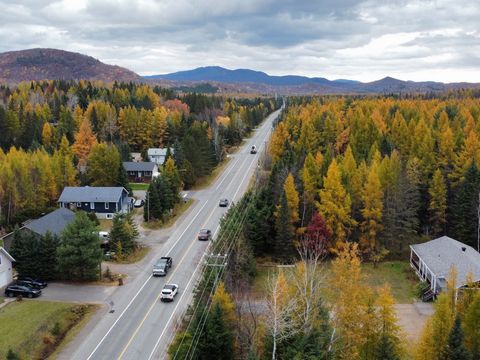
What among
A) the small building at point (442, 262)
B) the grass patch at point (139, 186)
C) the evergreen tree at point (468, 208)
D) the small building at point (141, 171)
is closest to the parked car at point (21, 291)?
the small building at point (442, 262)

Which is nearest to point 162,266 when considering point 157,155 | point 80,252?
point 80,252

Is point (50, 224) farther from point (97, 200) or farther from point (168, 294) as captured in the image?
point (168, 294)

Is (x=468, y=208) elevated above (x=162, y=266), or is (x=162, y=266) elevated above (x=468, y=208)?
(x=468, y=208)

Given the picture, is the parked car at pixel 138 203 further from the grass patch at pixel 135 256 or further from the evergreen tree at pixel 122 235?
the evergreen tree at pixel 122 235

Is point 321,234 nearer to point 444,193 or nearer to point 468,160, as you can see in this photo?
point 444,193

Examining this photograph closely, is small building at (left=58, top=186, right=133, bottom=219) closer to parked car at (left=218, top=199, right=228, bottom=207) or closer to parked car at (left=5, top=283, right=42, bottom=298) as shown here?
parked car at (left=218, top=199, right=228, bottom=207)

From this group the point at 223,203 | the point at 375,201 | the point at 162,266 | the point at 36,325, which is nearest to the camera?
the point at 36,325
